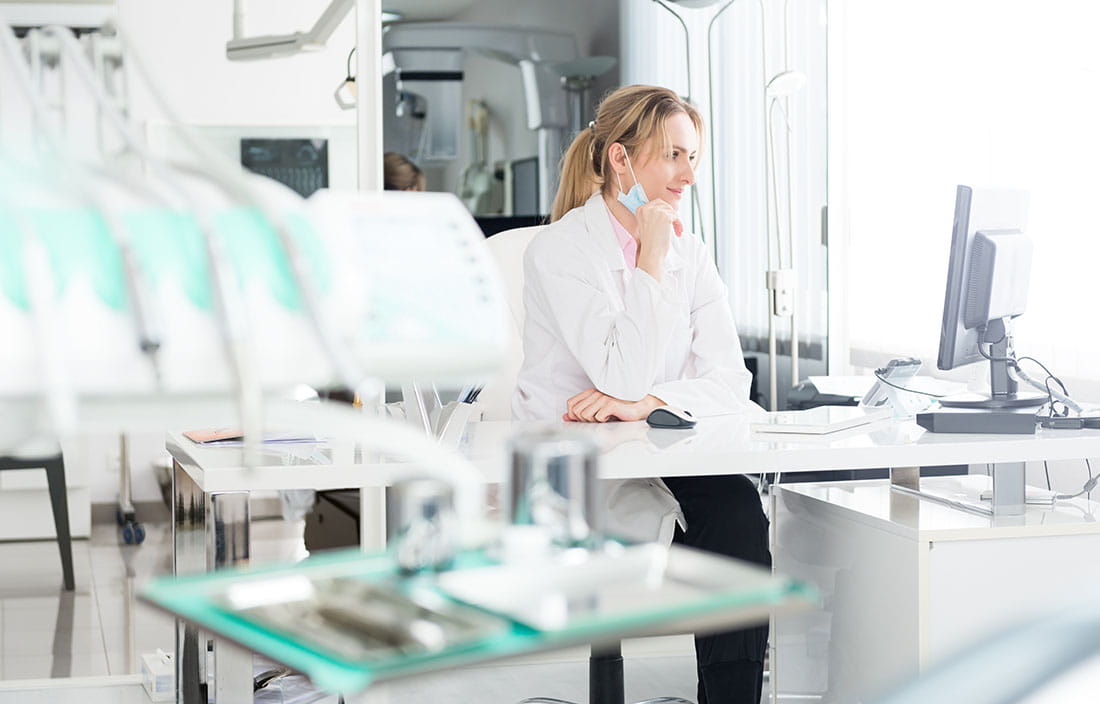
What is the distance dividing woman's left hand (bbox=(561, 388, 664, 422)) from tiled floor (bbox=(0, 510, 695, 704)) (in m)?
0.64

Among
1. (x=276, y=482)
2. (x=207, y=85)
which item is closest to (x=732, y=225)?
(x=276, y=482)

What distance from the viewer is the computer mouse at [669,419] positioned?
223 centimetres

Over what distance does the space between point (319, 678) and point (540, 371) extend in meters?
2.15

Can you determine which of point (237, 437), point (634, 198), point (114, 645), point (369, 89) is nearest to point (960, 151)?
point (634, 198)

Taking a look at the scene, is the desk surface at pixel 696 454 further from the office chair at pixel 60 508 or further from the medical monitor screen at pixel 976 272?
the office chair at pixel 60 508

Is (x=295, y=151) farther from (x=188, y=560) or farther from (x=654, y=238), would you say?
(x=188, y=560)

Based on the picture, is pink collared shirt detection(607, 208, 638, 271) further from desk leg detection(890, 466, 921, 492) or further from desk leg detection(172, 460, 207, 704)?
desk leg detection(172, 460, 207, 704)

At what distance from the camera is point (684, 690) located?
3035 millimetres

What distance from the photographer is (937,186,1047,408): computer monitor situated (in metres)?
2.30

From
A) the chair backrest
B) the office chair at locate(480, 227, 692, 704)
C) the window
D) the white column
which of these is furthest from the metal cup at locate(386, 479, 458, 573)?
the white column

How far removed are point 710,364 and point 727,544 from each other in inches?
15.8

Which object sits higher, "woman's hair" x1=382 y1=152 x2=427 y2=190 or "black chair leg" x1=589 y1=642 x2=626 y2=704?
"woman's hair" x1=382 y1=152 x2=427 y2=190

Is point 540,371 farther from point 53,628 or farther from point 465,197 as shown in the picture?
point 53,628

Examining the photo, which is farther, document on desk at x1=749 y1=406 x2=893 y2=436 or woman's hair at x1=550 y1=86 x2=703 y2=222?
woman's hair at x1=550 y1=86 x2=703 y2=222
